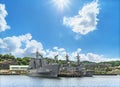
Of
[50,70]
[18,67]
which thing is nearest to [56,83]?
[50,70]

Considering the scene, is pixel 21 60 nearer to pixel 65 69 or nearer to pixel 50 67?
pixel 65 69

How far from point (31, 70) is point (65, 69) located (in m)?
8.75

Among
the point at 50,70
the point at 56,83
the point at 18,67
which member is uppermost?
the point at 18,67

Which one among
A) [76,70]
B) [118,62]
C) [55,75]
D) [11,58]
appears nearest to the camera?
[55,75]

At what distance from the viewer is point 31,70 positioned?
99.3 meters

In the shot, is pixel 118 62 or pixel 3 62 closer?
pixel 3 62

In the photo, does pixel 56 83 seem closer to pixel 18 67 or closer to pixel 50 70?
pixel 50 70

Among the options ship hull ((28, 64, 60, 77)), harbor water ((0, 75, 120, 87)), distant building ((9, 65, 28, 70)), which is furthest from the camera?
distant building ((9, 65, 28, 70))

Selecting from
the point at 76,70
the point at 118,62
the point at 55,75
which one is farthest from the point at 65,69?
the point at 118,62

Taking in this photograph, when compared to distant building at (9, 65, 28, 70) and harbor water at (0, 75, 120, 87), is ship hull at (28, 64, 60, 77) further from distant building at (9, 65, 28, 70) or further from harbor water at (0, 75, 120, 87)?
distant building at (9, 65, 28, 70)

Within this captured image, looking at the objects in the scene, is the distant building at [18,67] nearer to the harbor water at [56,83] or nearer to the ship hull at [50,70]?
the ship hull at [50,70]

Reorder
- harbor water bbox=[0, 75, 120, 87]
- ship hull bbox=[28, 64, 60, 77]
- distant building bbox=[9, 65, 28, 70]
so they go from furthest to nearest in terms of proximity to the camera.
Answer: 1. distant building bbox=[9, 65, 28, 70]
2. ship hull bbox=[28, 64, 60, 77]
3. harbor water bbox=[0, 75, 120, 87]

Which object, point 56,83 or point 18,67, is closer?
point 56,83

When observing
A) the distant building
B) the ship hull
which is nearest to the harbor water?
the ship hull
